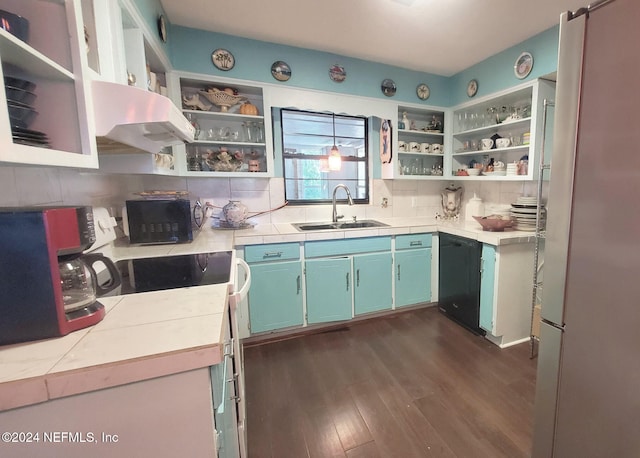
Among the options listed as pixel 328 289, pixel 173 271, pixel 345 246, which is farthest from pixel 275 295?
pixel 173 271

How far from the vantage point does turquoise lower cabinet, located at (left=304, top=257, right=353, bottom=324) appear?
227cm

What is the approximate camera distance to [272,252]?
2137mm

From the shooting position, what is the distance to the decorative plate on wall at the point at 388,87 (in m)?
2.70

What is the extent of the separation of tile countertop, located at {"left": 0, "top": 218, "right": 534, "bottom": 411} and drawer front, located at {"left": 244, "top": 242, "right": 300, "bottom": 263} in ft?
3.71

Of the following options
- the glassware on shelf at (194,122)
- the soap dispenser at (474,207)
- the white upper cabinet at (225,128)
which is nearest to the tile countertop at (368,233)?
the soap dispenser at (474,207)

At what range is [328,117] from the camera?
2.81 metres

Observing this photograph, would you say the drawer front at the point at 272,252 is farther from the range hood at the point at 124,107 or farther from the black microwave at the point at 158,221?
the range hood at the point at 124,107

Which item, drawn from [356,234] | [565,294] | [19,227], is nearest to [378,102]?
[356,234]

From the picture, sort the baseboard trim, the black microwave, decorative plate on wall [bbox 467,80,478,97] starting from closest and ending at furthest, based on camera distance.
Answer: the black microwave → the baseboard trim → decorative plate on wall [bbox 467,80,478,97]

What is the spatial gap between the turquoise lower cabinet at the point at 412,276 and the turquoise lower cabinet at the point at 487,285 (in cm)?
51

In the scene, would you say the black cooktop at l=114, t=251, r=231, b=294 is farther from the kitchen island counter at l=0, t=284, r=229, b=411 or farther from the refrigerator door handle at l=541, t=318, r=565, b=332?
the refrigerator door handle at l=541, t=318, r=565, b=332

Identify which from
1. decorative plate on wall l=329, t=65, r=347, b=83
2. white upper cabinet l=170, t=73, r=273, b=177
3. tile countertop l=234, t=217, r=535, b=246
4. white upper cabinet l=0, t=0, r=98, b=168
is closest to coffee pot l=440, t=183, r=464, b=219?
tile countertop l=234, t=217, r=535, b=246

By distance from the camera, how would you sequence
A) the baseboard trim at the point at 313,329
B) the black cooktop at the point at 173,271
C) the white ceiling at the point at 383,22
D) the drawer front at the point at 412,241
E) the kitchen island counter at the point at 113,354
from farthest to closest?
the drawer front at the point at 412,241 < the baseboard trim at the point at 313,329 < the white ceiling at the point at 383,22 < the black cooktop at the point at 173,271 < the kitchen island counter at the point at 113,354

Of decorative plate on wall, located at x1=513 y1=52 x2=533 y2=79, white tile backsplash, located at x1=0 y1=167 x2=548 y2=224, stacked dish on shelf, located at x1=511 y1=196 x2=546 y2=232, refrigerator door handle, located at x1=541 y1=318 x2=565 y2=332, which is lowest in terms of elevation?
refrigerator door handle, located at x1=541 y1=318 x2=565 y2=332
